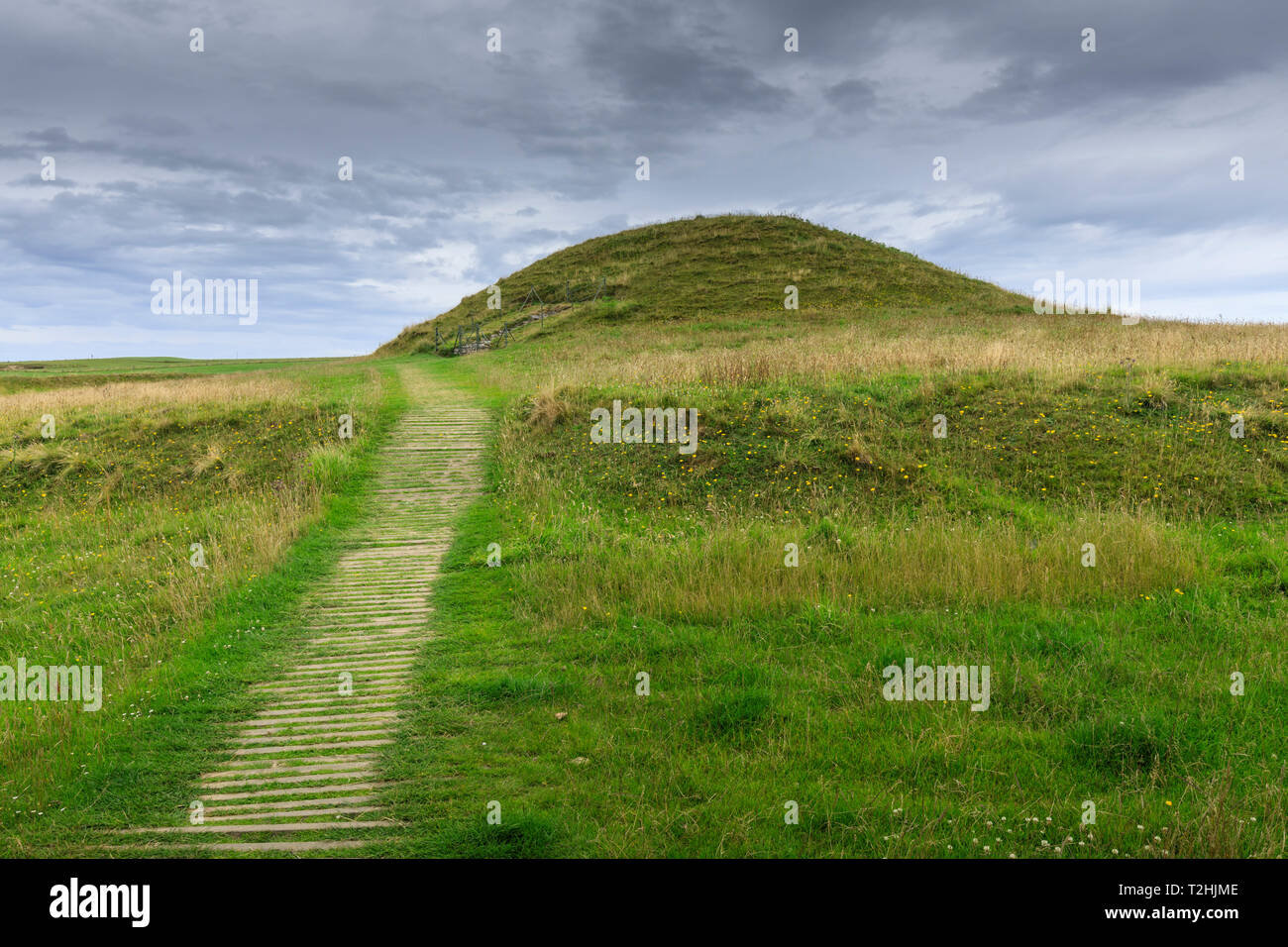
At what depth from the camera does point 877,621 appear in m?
8.92

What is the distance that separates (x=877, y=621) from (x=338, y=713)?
19.2 feet

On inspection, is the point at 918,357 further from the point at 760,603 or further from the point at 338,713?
the point at 338,713

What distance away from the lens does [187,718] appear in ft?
24.5

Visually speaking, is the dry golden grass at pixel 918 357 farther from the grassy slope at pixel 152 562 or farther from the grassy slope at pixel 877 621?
the grassy slope at pixel 152 562

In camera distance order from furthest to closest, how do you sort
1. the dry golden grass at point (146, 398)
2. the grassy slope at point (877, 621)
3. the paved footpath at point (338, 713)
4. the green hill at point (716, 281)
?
the green hill at point (716, 281) → the dry golden grass at point (146, 398) → the paved footpath at point (338, 713) → the grassy slope at point (877, 621)

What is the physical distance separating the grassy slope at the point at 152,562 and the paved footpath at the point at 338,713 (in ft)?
1.39

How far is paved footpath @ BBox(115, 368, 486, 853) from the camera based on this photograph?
5652mm

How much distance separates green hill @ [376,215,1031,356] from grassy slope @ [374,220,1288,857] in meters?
27.6

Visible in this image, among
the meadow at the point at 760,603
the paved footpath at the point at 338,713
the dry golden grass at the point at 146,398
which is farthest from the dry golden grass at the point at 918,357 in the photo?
the paved footpath at the point at 338,713

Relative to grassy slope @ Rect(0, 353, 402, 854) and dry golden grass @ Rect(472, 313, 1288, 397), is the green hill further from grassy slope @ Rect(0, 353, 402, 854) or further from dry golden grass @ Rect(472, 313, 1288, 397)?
grassy slope @ Rect(0, 353, 402, 854)

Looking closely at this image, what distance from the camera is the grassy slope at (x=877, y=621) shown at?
5.55 meters

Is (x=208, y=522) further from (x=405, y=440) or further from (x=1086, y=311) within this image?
(x=1086, y=311)

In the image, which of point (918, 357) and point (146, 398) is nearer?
point (918, 357)

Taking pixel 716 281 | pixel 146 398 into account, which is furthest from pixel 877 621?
pixel 716 281
